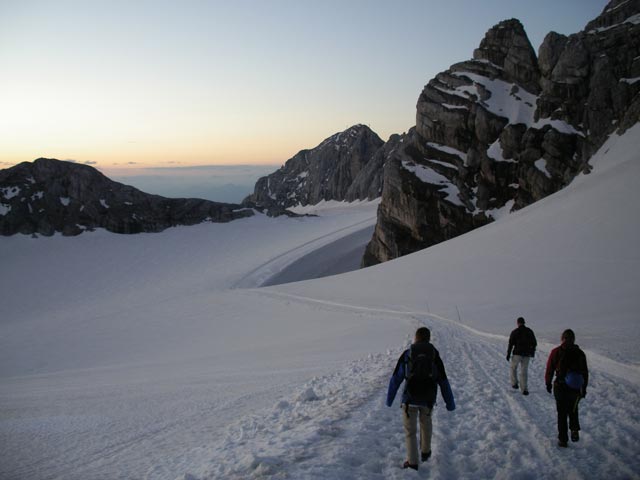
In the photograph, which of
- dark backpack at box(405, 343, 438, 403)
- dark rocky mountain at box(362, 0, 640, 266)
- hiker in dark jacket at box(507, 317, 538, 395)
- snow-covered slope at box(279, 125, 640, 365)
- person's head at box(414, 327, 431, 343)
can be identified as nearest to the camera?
dark backpack at box(405, 343, 438, 403)

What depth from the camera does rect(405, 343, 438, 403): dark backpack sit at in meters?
6.34

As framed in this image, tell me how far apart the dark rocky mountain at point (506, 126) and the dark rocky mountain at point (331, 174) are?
67898 mm

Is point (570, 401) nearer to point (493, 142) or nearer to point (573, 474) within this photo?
point (573, 474)

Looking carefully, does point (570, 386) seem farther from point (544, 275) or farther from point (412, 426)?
point (544, 275)

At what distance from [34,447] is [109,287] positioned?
52694 mm

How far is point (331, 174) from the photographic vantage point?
536ft

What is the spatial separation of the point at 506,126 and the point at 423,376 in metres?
64.4

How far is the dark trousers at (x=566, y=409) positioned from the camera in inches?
286

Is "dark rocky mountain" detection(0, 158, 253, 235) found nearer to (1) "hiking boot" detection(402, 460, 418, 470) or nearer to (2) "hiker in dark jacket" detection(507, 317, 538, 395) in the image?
(2) "hiker in dark jacket" detection(507, 317, 538, 395)

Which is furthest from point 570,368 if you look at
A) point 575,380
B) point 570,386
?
point 570,386

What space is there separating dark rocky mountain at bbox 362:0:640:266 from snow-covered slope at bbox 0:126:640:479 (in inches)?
259

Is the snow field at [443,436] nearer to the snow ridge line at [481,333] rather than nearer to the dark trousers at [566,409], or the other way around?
the dark trousers at [566,409]

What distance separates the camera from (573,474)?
249 inches

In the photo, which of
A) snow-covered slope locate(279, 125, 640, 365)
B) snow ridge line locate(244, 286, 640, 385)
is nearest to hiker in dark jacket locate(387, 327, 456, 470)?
snow ridge line locate(244, 286, 640, 385)
